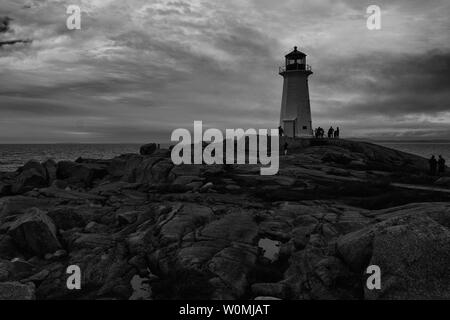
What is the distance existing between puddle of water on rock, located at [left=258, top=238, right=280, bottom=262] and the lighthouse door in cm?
4021

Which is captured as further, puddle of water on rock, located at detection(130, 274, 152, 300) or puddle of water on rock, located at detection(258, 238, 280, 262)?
puddle of water on rock, located at detection(258, 238, 280, 262)

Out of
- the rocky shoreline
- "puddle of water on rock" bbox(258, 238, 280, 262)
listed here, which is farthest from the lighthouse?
"puddle of water on rock" bbox(258, 238, 280, 262)

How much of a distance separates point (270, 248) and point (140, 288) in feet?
19.7

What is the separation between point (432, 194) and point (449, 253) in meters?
14.6

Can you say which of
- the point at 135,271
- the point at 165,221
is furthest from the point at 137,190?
the point at 135,271

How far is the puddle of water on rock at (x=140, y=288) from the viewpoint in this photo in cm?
1311

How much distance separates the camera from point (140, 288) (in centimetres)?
1377

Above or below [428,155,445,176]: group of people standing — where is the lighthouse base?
above

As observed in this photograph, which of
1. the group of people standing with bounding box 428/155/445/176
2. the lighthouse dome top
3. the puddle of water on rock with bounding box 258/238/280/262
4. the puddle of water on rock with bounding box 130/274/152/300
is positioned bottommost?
the puddle of water on rock with bounding box 130/274/152/300

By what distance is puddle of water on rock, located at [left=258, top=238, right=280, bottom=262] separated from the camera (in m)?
15.8

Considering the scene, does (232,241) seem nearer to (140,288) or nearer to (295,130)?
(140,288)

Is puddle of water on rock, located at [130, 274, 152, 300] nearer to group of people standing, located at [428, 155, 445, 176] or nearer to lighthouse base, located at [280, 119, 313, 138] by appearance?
group of people standing, located at [428, 155, 445, 176]

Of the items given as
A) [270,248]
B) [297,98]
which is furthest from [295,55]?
[270,248]

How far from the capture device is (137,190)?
3108 centimetres
